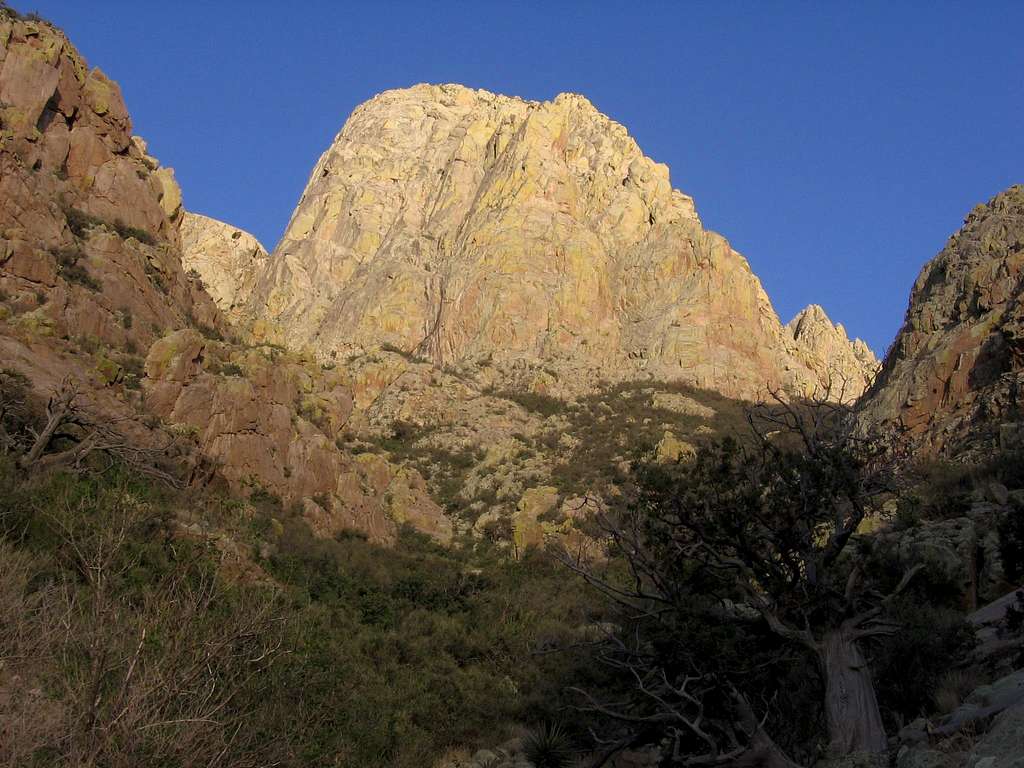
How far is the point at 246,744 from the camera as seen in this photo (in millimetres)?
10633

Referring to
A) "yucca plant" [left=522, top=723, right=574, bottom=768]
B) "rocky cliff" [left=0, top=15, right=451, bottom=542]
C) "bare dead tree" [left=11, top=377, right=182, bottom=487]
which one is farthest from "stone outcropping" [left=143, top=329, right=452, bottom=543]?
"yucca plant" [left=522, top=723, right=574, bottom=768]

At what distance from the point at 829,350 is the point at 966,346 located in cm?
7087

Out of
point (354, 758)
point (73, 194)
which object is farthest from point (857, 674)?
point (73, 194)

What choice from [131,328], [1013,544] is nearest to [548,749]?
[1013,544]

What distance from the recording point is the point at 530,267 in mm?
83375

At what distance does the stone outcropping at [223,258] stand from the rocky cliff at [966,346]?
77.3 meters

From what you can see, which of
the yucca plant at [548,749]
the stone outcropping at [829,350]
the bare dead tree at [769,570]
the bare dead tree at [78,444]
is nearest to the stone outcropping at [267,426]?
the bare dead tree at [78,444]

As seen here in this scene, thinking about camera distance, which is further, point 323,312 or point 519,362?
point 323,312

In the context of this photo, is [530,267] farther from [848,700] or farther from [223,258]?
[848,700]

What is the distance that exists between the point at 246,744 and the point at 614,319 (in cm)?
7659

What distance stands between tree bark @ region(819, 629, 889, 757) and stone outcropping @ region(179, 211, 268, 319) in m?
92.6

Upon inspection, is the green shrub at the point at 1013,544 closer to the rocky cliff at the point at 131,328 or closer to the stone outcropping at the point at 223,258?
the rocky cliff at the point at 131,328

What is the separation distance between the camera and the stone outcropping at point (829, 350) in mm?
90625

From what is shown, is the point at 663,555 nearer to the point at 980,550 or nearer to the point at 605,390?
the point at 980,550
